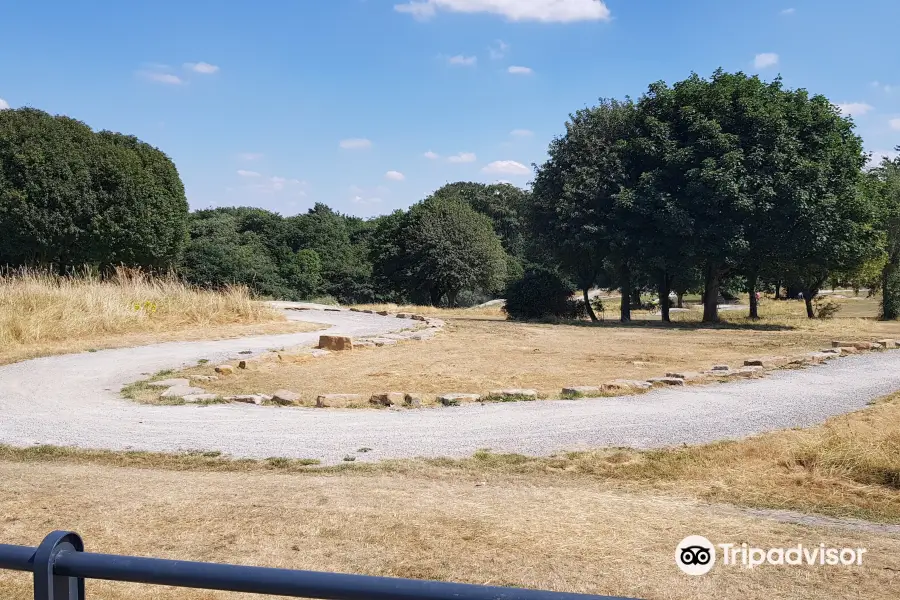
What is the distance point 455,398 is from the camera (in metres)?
9.95

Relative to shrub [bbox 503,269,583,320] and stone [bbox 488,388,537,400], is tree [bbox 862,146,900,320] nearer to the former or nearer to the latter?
shrub [bbox 503,269,583,320]

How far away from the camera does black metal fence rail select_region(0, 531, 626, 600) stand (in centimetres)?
167

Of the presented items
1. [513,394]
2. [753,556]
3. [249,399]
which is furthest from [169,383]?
[753,556]

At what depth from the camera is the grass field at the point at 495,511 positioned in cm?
434

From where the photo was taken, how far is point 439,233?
41.7m

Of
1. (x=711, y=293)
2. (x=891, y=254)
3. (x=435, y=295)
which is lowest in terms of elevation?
(x=435, y=295)

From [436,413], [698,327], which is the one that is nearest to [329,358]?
[436,413]

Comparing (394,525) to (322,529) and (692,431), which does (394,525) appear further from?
(692,431)

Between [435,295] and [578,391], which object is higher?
[435,295]

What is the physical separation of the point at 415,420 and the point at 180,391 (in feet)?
12.8

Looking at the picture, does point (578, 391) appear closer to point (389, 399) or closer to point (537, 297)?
point (389, 399)

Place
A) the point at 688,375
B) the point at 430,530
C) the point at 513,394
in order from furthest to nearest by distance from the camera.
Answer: the point at 688,375
the point at 513,394
the point at 430,530

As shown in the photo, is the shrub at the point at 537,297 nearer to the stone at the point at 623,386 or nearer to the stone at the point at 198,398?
the stone at the point at 623,386

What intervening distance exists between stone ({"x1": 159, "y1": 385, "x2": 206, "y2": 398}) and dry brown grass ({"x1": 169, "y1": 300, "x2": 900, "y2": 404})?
297 millimetres
